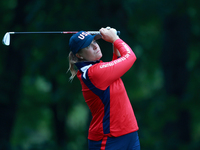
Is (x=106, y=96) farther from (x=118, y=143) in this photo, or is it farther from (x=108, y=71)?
(x=118, y=143)

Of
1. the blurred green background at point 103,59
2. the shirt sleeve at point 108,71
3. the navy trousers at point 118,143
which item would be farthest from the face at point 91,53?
the blurred green background at point 103,59

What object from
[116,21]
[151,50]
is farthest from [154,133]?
[116,21]

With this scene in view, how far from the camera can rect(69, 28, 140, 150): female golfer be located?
2.65m

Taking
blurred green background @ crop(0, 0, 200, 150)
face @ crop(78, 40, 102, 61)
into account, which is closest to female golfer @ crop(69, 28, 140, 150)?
face @ crop(78, 40, 102, 61)

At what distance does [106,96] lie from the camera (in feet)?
8.89

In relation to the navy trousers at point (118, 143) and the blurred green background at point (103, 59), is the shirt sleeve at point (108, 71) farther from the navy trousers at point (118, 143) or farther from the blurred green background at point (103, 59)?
the blurred green background at point (103, 59)

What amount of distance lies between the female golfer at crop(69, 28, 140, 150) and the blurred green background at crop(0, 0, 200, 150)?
3907 millimetres

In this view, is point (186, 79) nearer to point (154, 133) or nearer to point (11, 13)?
point (154, 133)

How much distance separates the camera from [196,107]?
845cm

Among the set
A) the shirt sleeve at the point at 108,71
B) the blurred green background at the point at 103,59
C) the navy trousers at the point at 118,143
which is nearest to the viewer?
the shirt sleeve at the point at 108,71

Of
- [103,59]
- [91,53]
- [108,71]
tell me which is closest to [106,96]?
[108,71]

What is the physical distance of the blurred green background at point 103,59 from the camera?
675cm

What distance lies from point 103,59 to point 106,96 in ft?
13.8

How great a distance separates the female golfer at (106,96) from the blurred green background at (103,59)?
3907 mm
